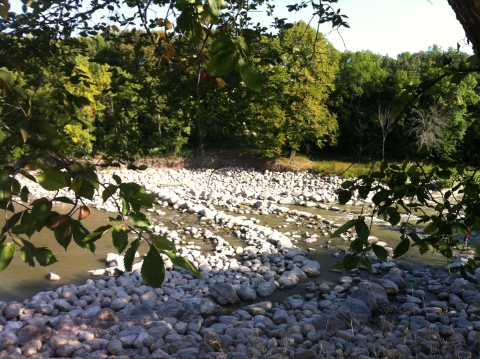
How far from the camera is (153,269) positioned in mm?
977

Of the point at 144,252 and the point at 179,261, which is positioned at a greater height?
the point at 179,261

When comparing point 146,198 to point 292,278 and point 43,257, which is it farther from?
point 292,278

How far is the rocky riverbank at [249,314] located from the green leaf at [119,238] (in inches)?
106

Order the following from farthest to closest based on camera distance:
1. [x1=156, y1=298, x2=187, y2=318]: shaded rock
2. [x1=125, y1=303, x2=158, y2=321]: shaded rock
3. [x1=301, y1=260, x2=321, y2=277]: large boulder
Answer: [x1=301, y1=260, x2=321, y2=277]: large boulder → [x1=156, y1=298, x2=187, y2=318]: shaded rock → [x1=125, y1=303, x2=158, y2=321]: shaded rock

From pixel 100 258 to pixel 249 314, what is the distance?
329 cm

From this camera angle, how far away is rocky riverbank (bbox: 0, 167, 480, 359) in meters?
3.95

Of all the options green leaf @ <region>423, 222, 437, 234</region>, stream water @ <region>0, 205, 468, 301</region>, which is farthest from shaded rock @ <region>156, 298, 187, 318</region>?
green leaf @ <region>423, 222, 437, 234</region>

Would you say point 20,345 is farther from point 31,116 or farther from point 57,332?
point 31,116

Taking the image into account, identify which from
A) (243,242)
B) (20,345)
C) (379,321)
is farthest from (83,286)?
(379,321)

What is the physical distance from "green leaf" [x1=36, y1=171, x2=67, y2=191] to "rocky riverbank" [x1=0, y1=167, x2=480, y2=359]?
9.20ft

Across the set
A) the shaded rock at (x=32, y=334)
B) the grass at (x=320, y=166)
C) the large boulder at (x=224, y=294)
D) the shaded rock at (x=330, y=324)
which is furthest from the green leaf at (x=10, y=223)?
the grass at (x=320, y=166)

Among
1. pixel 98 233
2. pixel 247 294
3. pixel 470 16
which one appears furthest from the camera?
pixel 247 294

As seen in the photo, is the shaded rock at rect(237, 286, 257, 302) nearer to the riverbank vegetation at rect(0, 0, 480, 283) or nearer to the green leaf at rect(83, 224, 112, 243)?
the riverbank vegetation at rect(0, 0, 480, 283)

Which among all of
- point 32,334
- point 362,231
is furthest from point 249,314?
point 362,231
